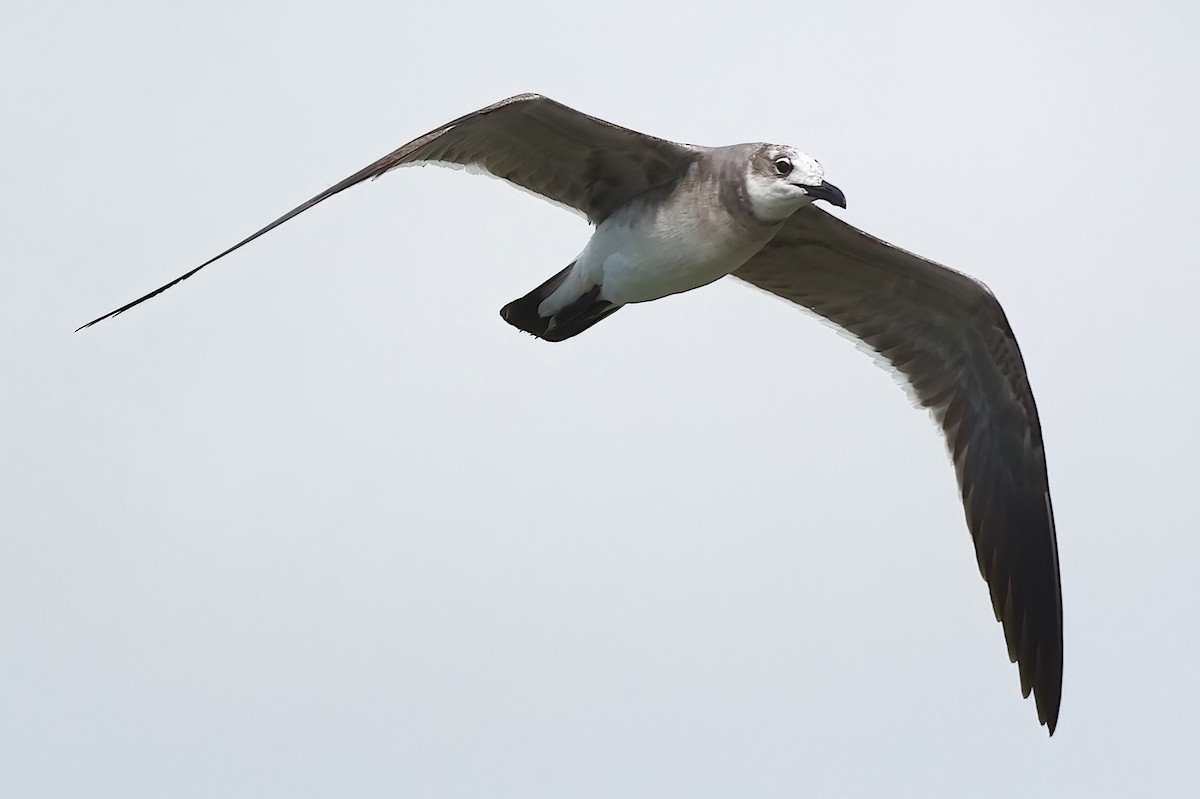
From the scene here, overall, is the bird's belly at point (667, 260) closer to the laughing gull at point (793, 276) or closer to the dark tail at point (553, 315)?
the laughing gull at point (793, 276)

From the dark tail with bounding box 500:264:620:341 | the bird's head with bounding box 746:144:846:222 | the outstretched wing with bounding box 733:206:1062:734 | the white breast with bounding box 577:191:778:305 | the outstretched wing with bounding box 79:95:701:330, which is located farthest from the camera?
the outstretched wing with bounding box 733:206:1062:734

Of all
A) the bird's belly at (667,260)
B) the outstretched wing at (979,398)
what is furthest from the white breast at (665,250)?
the outstretched wing at (979,398)

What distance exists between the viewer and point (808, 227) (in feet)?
39.3

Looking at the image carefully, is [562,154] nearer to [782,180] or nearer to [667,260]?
[667,260]

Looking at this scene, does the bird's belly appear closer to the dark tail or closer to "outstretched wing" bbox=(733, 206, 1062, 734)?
the dark tail

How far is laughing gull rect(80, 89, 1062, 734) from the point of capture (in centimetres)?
1030

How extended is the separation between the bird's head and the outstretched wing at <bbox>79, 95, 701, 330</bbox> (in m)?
0.68

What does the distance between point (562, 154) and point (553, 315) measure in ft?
3.94

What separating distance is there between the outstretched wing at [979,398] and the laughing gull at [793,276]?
0.01 m

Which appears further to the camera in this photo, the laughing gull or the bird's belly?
the bird's belly

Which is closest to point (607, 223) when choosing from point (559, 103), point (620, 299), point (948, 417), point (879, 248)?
point (620, 299)

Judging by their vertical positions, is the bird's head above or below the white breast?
above

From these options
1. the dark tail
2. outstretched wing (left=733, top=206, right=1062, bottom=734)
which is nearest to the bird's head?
the dark tail

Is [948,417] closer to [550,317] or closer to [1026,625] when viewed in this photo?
[1026,625]
